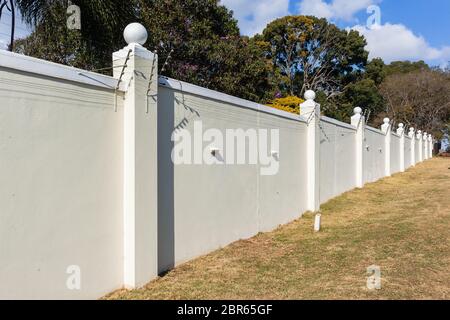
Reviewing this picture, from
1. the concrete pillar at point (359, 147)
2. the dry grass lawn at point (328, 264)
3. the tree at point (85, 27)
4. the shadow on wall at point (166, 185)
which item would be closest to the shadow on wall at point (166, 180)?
the shadow on wall at point (166, 185)

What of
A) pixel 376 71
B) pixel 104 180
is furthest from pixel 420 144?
pixel 104 180

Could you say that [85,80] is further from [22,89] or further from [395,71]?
[395,71]

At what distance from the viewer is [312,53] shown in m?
33.7

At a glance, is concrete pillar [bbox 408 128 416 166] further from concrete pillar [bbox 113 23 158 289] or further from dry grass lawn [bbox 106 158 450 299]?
concrete pillar [bbox 113 23 158 289]

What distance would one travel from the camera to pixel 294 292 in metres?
4.32

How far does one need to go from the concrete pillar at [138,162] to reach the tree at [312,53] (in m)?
27.7

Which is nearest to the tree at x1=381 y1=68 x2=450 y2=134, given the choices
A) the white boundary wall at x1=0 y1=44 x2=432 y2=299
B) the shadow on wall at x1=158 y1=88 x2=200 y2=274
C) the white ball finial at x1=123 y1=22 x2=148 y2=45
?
the white boundary wall at x1=0 y1=44 x2=432 y2=299

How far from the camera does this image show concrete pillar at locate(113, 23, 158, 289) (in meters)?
4.25

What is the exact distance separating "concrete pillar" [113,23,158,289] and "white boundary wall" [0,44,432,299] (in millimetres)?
11

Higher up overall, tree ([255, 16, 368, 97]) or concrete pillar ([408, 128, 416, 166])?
tree ([255, 16, 368, 97])

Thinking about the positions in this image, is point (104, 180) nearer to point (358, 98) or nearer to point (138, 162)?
point (138, 162)

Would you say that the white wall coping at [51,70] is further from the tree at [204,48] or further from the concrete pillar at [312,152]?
the tree at [204,48]

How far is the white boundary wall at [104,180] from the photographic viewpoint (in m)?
3.26

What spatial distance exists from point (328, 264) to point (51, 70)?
12.9 ft
